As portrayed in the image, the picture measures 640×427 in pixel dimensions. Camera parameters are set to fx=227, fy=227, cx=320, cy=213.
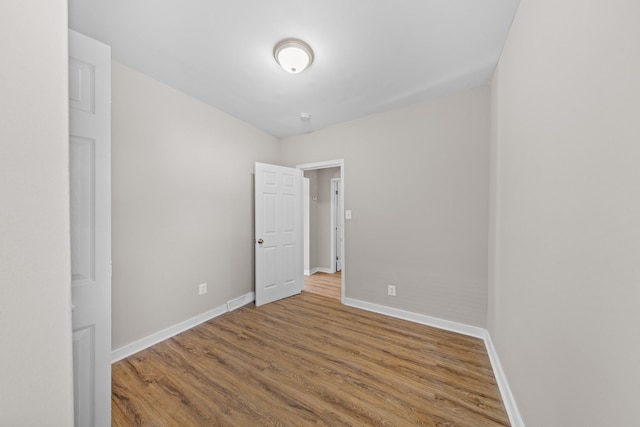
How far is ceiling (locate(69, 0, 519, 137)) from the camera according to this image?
1.41 meters

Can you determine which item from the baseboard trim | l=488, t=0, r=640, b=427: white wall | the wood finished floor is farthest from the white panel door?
l=488, t=0, r=640, b=427: white wall

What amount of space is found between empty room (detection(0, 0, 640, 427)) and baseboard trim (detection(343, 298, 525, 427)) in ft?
0.09

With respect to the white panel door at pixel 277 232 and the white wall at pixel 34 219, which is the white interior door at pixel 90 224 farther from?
the white panel door at pixel 277 232

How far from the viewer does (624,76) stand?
0.62 metres

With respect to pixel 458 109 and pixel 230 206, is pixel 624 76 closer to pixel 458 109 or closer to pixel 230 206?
pixel 458 109

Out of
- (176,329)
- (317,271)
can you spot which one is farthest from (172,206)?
(317,271)

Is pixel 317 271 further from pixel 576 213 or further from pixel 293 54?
pixel 576 213

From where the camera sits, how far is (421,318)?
258cm

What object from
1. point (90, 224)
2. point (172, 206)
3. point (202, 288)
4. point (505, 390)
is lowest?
point (505, 390)

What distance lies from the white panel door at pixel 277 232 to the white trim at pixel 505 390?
2454mm

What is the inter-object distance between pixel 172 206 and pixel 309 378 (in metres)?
2.07

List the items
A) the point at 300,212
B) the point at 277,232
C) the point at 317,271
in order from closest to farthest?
the point at 277,232 < the point at 300,212 < the point at 317,271

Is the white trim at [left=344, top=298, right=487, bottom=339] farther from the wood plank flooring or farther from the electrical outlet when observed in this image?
the electrical outlet

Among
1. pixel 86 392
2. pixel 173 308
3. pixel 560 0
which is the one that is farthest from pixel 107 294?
pixel 560 0
